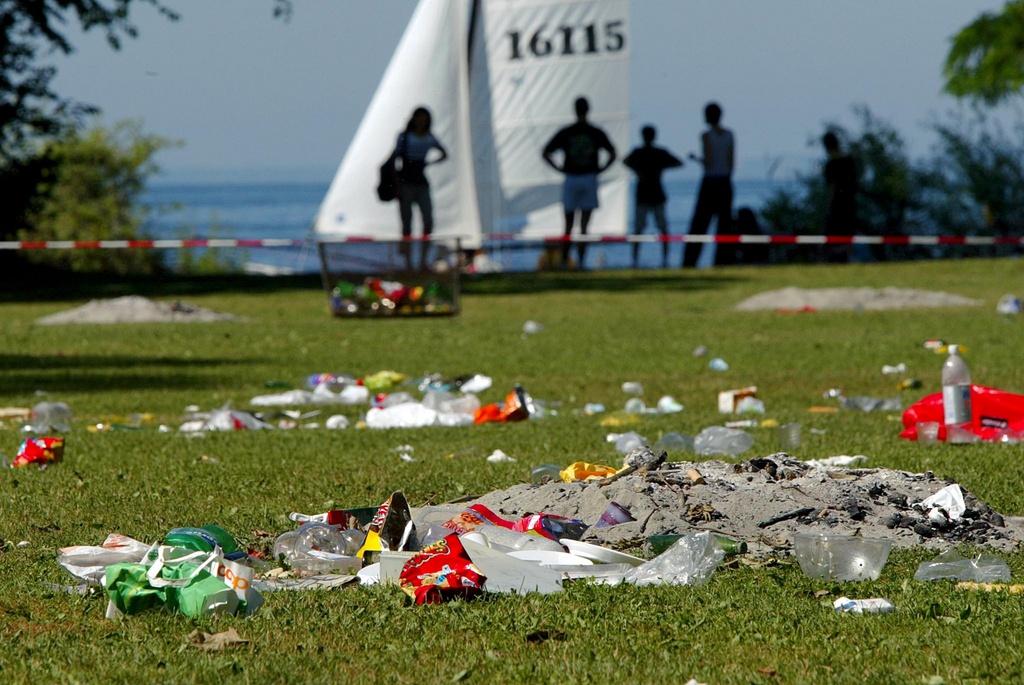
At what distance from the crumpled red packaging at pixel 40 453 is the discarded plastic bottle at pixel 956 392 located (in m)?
4.17

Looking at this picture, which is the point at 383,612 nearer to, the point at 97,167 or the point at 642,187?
the point at 642,187

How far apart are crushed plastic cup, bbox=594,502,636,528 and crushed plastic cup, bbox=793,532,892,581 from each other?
34.1 inches

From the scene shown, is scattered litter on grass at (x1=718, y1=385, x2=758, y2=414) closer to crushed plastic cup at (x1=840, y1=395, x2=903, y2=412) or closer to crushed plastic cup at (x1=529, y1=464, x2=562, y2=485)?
crushed plastic cup at (x1=840, y1=395, x2=903, y2=412)

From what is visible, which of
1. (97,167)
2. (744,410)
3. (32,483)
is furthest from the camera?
(97,167)

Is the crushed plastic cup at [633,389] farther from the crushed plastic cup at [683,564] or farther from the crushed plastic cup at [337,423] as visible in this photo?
the crushed plastic cup at [683,564]

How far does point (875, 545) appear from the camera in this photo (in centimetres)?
595

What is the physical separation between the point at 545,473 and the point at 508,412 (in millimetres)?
2712

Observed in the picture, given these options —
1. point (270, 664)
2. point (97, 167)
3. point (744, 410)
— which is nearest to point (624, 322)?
point (744, 410)

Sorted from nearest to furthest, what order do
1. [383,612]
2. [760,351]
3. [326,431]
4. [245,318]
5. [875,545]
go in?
[383,612]
[875,545]
[326,431]
[760,351]
[245,318]

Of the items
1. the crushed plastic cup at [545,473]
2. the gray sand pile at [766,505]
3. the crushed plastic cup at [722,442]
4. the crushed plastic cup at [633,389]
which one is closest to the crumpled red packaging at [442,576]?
the gray sand pile at [766,505]

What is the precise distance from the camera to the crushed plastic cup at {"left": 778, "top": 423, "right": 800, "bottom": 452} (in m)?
9.32

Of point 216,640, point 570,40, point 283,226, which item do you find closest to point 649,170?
point 570,40

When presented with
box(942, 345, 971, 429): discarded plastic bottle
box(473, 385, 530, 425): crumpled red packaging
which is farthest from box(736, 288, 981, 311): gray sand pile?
box(942, 345, 971, 429): discarded plastic bottle

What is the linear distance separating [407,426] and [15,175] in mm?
18287
